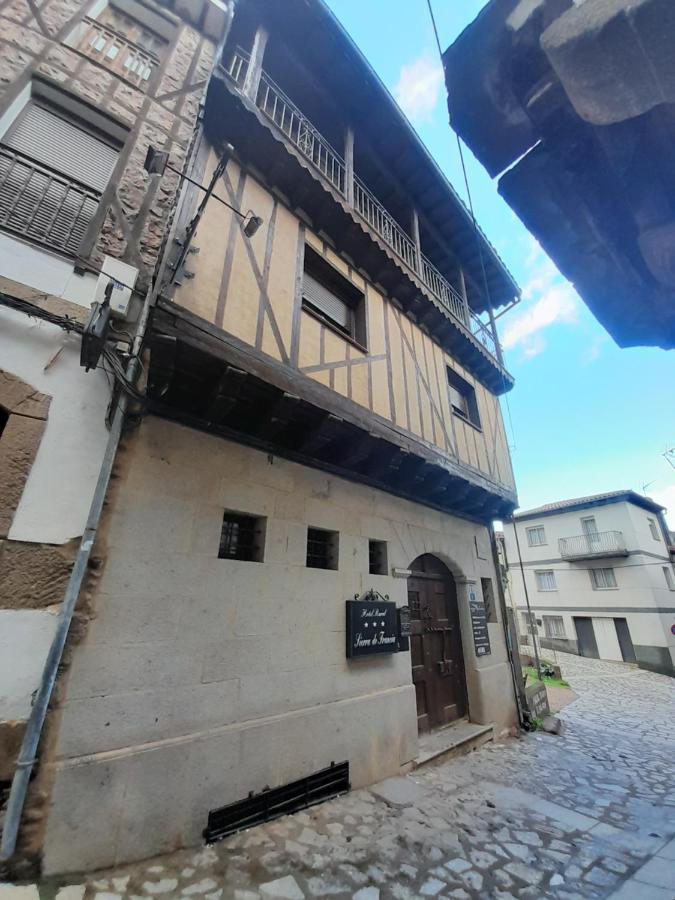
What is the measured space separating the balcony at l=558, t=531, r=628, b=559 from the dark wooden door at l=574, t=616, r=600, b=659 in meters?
3.13

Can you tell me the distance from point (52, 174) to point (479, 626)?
316 inches

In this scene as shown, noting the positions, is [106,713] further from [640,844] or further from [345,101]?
[345,101]

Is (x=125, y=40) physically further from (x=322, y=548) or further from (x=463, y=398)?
(x=463, y=398)

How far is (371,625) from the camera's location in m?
4.36

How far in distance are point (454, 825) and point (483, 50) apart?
5.00 m

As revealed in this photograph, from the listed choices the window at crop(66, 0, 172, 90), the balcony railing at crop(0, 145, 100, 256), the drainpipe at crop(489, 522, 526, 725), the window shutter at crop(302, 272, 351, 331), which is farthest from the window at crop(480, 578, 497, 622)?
the window at crop(66, 0, 172, 90)

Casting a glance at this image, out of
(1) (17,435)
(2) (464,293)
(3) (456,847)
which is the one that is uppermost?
(2) (464,293)

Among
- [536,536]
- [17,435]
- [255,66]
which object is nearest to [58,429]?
[17,435]

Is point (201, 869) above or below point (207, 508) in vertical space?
below

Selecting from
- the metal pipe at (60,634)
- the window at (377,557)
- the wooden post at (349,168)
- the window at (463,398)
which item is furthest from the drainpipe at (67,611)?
the window at (463,398)

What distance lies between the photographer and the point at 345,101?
664cm

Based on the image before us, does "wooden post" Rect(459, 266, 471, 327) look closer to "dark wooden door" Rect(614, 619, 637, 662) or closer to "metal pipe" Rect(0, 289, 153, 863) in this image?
"metal pipe" Rect(0, 289, 153, 863)

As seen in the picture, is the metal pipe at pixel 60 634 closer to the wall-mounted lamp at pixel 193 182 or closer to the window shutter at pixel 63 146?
the wall-mounted lamp at pixel 193 182

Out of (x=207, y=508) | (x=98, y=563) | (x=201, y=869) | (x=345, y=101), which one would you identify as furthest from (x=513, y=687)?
(x=345, y=101)
